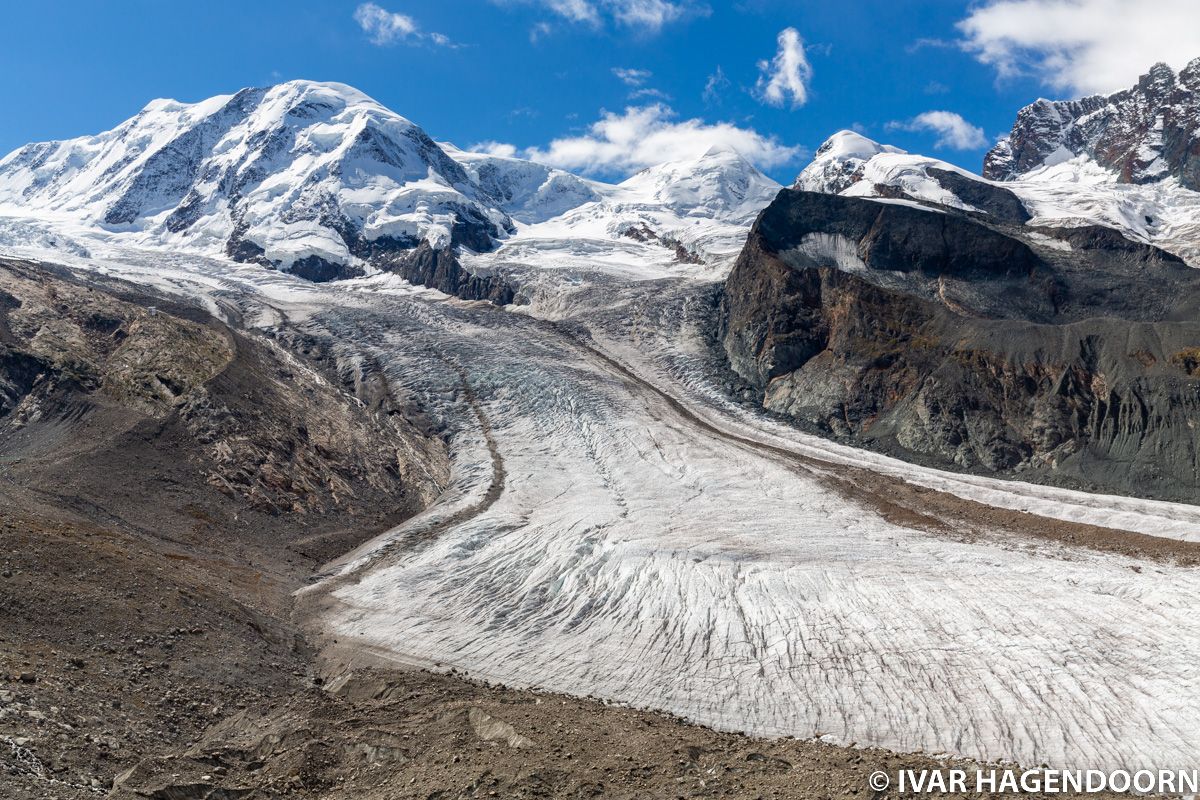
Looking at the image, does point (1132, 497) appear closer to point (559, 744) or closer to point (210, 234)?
point (559, 744)

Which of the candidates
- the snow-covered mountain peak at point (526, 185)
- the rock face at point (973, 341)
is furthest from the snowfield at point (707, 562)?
→ the snow-covered mountain peak at point (526, 185)

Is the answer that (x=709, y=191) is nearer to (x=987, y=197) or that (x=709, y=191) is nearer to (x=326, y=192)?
(x=987, y=197)

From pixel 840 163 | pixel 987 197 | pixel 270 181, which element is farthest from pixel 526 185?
pixel 987 197

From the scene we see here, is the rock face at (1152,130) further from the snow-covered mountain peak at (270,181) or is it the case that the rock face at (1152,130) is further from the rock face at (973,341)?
the snow-covered mountain peak at (270,181)

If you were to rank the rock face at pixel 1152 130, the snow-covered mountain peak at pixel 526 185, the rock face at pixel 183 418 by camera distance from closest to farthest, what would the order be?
the rock face at pixel 183 418 → the rock face at pixel 1152 130 → the snow-covered mountain peak at pixel 526 185

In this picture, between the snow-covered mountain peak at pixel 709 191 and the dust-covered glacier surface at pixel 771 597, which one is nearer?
the dust-covered glacier surface at pixel 771 597

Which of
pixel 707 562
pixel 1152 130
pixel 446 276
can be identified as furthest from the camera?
pixel 1152 130
